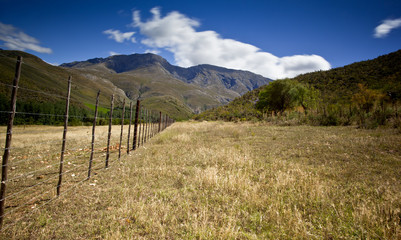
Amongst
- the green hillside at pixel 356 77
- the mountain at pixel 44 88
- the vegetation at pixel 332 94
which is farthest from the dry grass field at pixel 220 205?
the green hillside at pixel 356 77

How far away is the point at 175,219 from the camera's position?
10.5ft

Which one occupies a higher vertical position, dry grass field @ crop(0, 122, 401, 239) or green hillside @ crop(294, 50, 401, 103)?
green hillside @ crop(294, 50, 401, 103)

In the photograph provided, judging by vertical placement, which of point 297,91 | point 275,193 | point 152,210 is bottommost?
point 152,210

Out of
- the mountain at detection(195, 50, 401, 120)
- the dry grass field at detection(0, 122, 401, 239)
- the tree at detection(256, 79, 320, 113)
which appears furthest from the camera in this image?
the tree at detection(256, 79, 320, 113)

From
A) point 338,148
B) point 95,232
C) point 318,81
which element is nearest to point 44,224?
point 95,232

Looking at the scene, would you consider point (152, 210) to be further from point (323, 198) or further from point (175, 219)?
point (323, 198)

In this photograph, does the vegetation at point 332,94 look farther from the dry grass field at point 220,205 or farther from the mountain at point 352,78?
the dry grass field at point 220,205

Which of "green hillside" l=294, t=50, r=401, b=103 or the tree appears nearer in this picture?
"green hillside" l=294, t=50, r=401, b=103

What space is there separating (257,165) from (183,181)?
2.80m

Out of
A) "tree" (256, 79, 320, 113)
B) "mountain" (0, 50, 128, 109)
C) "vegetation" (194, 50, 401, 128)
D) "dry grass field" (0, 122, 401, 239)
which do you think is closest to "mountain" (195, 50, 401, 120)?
"vegetation" (194, 50, 401, 128)

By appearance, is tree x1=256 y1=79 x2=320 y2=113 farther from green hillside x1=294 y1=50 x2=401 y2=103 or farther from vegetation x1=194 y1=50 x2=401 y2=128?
green hillside x1=294 y1=50 x2=401 y2=103

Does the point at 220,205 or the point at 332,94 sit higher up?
the point at 332,94

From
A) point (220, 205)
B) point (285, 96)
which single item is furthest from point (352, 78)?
point (220, 205)

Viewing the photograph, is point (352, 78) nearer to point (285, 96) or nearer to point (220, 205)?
point (285, 96)
